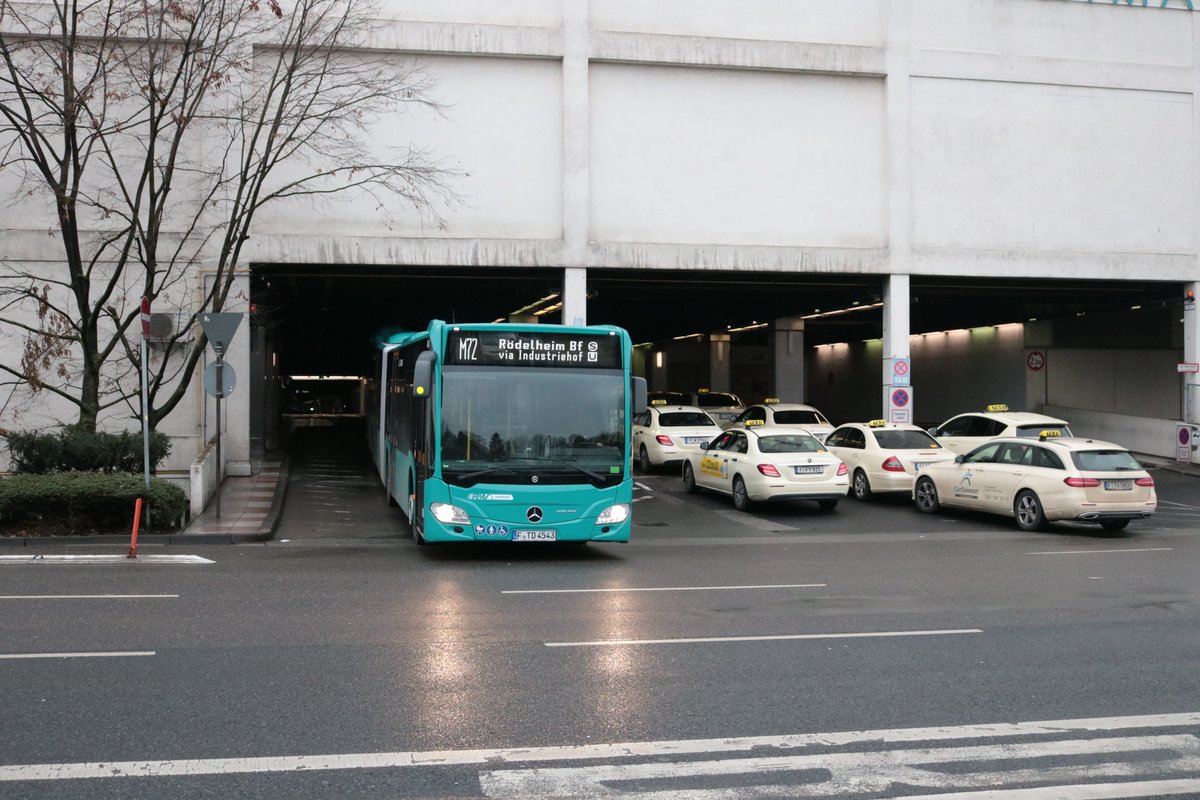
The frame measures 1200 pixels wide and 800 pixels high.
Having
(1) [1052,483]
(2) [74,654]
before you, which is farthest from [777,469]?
(2) [74,654]

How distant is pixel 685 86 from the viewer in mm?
27172

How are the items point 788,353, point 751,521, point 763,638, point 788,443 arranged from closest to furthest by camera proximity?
point 763,638 < point 751,521 < point 788,443 < point 788,353

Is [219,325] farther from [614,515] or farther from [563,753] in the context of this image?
[563,753]

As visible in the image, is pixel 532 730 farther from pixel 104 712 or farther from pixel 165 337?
pixel 165 337

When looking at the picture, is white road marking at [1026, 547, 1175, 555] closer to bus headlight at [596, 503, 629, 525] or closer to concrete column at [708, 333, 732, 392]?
bus headlight at [596, 503, 629, 525]

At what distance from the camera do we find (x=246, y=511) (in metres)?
19.1

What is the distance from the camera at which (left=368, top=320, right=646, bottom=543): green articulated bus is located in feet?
44.6

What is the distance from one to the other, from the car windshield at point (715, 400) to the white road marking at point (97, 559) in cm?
2428

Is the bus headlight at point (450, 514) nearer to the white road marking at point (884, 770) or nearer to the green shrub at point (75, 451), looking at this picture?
the green shrub at point (75, 451)

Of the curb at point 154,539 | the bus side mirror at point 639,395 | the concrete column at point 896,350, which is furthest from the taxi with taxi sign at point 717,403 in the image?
the bus side mirror at point 639,395

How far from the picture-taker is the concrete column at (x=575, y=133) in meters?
26.3

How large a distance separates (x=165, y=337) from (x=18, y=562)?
1088 centimetres

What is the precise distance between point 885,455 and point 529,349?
1037 centimetres

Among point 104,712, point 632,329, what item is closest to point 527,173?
point 104,712
